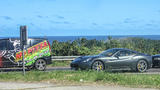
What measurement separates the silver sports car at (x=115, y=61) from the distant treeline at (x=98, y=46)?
8.11 m

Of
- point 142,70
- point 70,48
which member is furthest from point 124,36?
point 142,70

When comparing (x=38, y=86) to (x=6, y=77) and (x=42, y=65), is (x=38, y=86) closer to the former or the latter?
(x=6, y=77)

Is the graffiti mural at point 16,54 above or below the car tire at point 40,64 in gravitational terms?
above

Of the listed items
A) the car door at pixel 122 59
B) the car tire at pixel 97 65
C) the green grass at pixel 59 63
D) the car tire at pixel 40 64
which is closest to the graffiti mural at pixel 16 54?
the car tire at pixel 40 64

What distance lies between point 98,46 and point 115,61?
1016cm

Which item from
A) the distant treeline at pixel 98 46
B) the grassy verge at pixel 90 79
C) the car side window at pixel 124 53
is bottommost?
the grassy verge at pixel 90 79

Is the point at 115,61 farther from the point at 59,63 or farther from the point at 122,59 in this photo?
the point at 59,63

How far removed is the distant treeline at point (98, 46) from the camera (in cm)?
2297

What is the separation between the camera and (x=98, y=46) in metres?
24.8

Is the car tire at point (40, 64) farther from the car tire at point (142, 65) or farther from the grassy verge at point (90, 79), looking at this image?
the car tire at point (142, 65)

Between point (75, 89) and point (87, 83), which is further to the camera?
point (87, 83)

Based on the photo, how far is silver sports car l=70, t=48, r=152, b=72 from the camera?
562 inches

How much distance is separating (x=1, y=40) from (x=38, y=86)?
6.95 m

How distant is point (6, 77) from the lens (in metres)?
11.6
